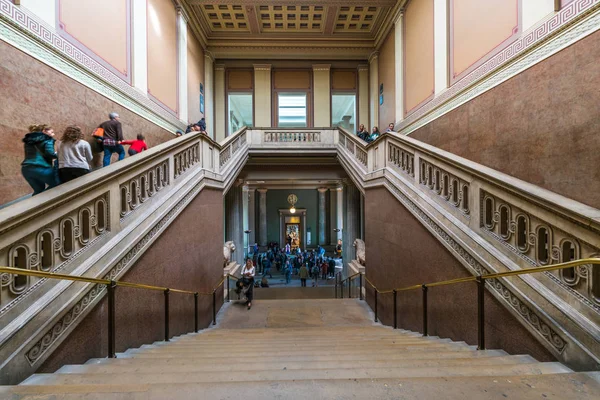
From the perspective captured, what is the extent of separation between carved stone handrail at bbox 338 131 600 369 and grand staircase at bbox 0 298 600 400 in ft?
0.96

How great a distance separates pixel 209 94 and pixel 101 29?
7.38 meters

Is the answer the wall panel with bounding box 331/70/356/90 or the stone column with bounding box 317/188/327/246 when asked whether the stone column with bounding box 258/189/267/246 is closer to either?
the stone column with bounding box 317/188/327/246

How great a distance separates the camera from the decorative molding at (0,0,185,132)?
3949 mm

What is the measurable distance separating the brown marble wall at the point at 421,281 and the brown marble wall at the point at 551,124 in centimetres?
183

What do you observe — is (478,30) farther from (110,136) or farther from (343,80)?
(343,80)

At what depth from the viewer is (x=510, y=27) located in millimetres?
5230

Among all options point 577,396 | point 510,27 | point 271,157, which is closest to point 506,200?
point 577,396

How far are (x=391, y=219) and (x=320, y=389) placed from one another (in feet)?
14.5

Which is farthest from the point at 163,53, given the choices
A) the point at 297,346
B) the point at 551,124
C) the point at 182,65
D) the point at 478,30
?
the point at 551,124

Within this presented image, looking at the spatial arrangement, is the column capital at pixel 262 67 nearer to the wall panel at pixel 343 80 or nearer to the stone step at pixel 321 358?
the wall panel at pixel 343 80

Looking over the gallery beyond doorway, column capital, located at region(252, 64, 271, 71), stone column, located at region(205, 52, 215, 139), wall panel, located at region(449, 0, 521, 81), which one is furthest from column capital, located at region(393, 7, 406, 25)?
the gallery beyond doorway

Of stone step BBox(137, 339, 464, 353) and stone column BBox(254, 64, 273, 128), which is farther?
stone column BBox(254, 64, 273, 128)

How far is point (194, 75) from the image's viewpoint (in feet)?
37.8

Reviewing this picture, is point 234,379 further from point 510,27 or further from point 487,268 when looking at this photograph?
point 510,27
